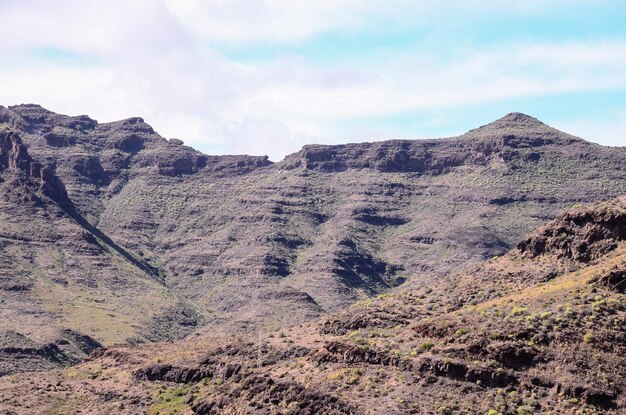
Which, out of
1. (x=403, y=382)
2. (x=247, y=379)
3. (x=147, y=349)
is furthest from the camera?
(x=147, y=349)

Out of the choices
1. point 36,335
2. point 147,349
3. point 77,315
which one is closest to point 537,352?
point 147,349

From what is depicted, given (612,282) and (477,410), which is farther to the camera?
(612,282)

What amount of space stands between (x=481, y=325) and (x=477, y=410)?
8.68m

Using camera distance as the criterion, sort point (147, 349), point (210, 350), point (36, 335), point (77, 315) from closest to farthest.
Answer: point (210, 350) → point (147, 349) → point (36, 335) → point (77, 315)

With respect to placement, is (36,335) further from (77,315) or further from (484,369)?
(484,369)

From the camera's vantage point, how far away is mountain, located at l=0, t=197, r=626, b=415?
69.9m

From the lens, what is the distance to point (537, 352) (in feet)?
233

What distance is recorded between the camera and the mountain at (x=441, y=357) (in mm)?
69938

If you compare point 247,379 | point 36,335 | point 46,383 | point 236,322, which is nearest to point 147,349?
point 46,383

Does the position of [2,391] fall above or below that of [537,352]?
below

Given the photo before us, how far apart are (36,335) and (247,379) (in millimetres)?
96550

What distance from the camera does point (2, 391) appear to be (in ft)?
340

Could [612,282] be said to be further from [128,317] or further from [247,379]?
[128,317]

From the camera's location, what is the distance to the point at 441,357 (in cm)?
7388
